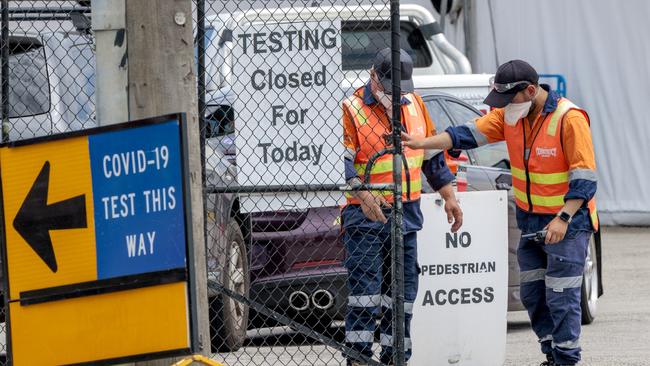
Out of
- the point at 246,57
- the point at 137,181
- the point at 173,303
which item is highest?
the point at 246,57

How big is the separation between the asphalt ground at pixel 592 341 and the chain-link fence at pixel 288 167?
0.05 m

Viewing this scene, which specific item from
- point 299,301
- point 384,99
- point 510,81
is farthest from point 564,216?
point 299,301

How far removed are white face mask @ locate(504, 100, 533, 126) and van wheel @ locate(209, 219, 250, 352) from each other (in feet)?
6.14

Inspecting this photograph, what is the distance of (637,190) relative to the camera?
17.4 metres

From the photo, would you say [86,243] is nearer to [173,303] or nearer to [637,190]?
[173,303]

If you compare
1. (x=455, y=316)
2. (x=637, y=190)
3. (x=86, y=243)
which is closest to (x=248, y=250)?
(x=455, y=316)

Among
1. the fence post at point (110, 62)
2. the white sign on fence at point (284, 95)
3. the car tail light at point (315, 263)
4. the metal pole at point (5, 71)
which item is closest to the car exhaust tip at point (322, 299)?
the car tail light at point (315, 263)

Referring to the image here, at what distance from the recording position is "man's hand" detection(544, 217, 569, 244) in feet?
25.3

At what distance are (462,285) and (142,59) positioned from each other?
2996 mm

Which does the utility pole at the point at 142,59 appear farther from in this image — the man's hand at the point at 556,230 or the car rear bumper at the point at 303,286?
the car rear bumper at the point at 303,286

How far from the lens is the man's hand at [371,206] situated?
764 centimetres

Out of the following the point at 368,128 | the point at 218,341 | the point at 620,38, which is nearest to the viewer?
the point at 368,128

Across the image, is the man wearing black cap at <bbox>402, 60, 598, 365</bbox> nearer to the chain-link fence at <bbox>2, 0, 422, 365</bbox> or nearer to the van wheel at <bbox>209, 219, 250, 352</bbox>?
the chain-link fence at <bbox>2, 0, 422, 365</bbox>

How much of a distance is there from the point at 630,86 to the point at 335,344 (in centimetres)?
1086
